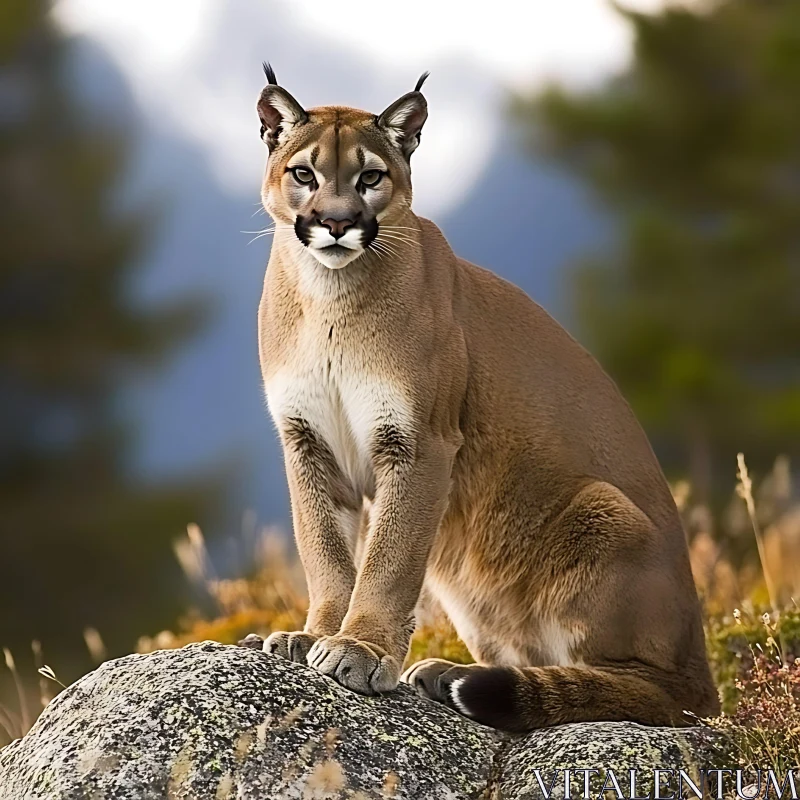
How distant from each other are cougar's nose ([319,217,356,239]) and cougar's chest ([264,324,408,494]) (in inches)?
15.0

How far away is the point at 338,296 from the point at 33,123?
19544 mm

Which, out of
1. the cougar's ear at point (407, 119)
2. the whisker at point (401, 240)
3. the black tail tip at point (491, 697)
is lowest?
the black tail tip at point (491, 697)

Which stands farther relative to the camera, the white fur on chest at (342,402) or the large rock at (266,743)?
the white fur on chest at (342,402)

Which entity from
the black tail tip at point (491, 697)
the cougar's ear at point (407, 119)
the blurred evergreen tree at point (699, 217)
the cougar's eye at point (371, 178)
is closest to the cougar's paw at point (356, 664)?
the black tail tip at point (491, 697)

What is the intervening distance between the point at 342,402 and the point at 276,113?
1.17m

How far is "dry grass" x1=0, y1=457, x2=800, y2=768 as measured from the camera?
442 centimetres

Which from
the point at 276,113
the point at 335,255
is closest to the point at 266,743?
the point at 335,255

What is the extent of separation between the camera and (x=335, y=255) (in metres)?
4.73

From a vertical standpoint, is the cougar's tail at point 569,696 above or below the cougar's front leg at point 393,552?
below

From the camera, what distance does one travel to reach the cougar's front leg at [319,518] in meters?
4.89

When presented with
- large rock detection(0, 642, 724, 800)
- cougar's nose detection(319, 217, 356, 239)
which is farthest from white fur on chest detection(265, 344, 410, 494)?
large rock detection(0, 642, 724, 800)

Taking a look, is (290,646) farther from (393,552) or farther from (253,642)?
(393,552)

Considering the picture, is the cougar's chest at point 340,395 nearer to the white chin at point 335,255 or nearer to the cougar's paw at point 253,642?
the white chin at point 335,255

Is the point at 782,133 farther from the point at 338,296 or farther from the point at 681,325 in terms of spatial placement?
the point at 338,296
